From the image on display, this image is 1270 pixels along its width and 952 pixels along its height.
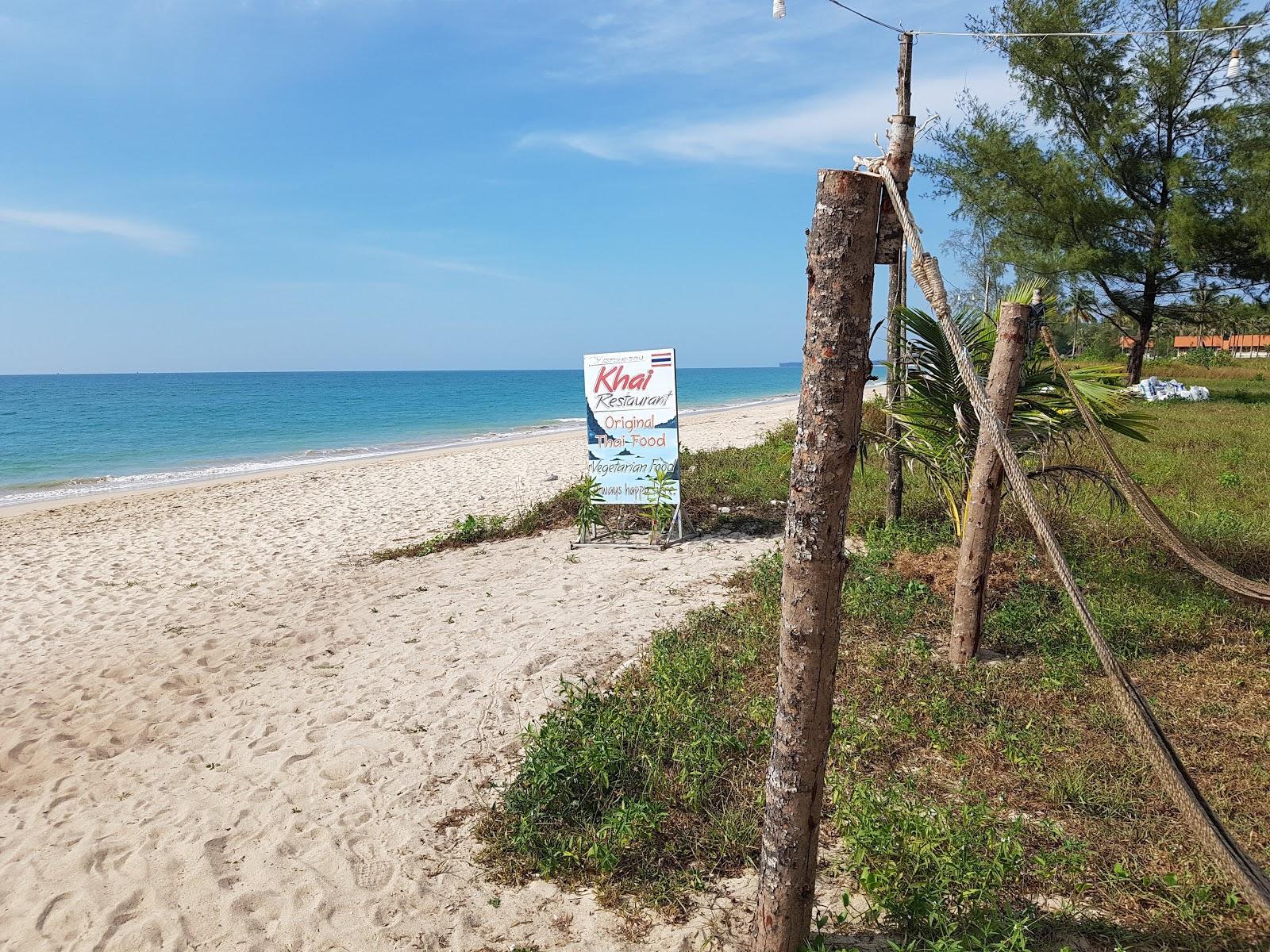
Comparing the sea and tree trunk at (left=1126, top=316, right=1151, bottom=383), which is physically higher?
tree trunk at (left=1126, top=316, right=1151, bottom=383)

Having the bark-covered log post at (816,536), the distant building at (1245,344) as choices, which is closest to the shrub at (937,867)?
the bark-covered log post at (816,536)

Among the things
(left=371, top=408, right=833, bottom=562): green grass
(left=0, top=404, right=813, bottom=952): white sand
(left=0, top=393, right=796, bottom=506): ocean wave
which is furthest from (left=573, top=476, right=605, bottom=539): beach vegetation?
(left=0, top=393, right=796, bottom=506): ocean wave

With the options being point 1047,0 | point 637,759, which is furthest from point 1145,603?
point 1047,0

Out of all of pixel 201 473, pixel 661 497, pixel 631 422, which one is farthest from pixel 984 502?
pixel 201 473

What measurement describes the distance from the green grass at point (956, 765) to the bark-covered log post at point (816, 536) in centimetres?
40

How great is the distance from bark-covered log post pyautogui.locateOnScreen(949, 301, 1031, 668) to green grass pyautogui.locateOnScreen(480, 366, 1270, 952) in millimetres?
268

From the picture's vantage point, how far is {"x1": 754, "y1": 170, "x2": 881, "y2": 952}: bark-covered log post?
2.35m

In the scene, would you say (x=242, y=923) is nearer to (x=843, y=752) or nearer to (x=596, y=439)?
(x=843, y=752)

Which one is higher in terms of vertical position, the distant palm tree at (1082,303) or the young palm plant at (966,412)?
the distant palm tree at (1082,303)

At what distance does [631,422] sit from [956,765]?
6.09m

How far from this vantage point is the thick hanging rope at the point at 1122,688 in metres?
2.24

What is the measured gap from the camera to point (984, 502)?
4.96 m

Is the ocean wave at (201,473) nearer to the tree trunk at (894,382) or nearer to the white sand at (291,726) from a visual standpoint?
the white sand at (291,726)

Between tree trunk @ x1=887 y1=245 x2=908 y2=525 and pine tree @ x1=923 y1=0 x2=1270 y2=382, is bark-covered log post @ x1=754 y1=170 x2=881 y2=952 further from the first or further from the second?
pine tree @ x1=923 y1=0 x2=1270 y2=382
